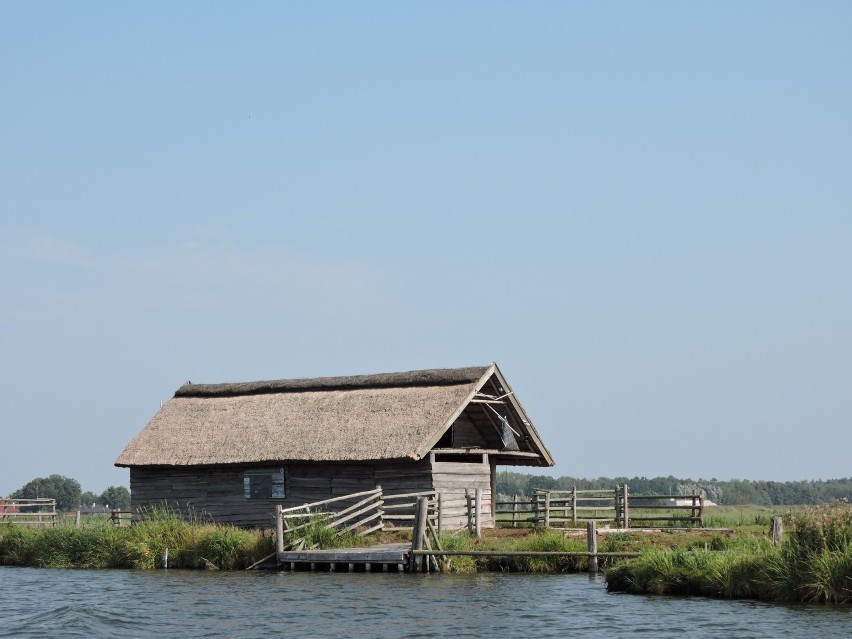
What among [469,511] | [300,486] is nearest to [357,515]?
[469,511]

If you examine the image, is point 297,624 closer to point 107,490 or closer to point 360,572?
point 360,572

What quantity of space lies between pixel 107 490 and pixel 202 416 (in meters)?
54.6

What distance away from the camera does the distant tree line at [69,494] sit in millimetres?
87812

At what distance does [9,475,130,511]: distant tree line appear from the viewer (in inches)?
3457

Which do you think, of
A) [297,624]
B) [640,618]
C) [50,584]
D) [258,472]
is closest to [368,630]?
[297,624]

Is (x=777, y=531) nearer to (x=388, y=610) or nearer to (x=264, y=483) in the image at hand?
(x=388, y=610)

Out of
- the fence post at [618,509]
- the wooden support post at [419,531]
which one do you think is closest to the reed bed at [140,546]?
the wooden support post at [419,531]

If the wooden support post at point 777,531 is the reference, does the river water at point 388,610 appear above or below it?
below

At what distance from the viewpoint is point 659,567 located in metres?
24.4

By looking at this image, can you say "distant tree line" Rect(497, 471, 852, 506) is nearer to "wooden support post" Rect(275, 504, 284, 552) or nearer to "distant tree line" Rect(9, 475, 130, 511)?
"distant tree line" Rect(9, 475, 130, 511)

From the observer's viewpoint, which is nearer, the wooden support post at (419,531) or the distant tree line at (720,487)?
the wooden support post at (419,531)

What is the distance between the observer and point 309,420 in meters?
37.3

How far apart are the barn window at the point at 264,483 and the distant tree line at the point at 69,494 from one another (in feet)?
167

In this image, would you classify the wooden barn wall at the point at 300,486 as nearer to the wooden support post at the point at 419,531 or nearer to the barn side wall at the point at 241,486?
the barn side wall at the point at 241,486
